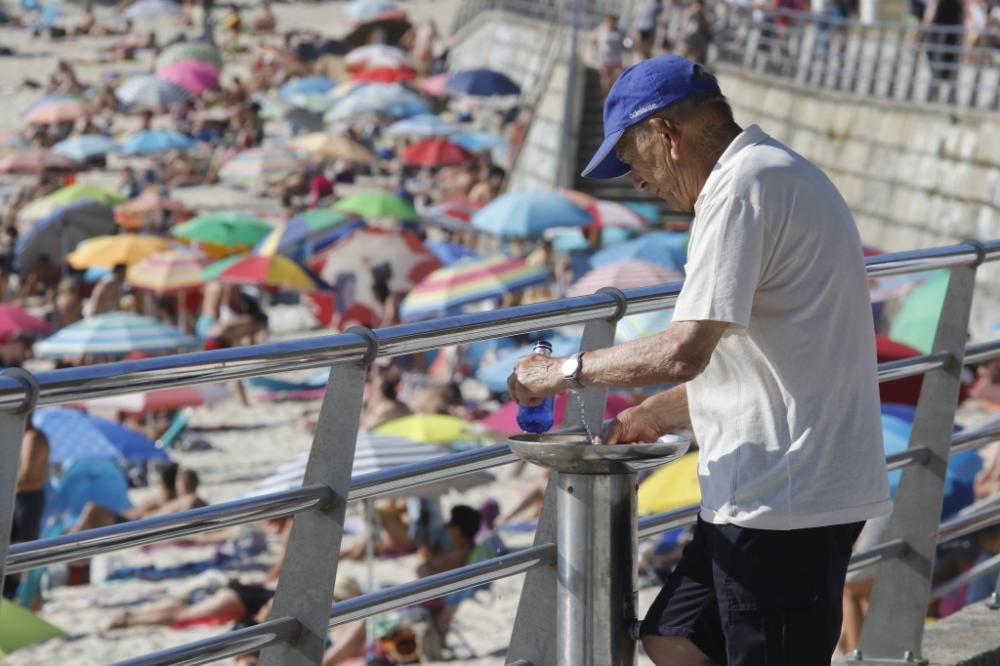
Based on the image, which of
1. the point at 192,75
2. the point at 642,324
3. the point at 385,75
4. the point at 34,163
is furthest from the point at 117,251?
the point at 192,75

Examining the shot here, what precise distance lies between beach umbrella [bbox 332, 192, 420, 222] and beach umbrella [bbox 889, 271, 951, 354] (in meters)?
9.35

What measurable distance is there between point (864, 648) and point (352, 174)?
2696 centimetres

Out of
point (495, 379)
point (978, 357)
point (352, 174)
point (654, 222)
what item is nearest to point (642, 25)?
point (654, 222)

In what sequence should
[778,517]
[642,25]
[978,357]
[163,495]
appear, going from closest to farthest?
[778,517] → [978,357] → [163,495] → [642,25]

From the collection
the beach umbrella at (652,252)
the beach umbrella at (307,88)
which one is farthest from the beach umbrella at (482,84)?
the beach umbrella at (652,252)

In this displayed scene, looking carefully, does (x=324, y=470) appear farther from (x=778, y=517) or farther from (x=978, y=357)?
(x=978, y=357)

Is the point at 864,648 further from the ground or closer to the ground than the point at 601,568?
closer to the ground

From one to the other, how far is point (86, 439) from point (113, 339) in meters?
2.98

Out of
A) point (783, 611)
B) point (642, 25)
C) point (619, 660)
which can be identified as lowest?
point (619, 660)

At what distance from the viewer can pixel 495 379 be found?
40.6 ft

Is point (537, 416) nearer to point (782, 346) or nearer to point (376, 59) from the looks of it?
point (782, 346)

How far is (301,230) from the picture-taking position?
1962 cm

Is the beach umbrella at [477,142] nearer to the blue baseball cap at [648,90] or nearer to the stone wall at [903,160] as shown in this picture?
the stone wall at [903,160]

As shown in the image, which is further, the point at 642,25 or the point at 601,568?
the point at 642,25
